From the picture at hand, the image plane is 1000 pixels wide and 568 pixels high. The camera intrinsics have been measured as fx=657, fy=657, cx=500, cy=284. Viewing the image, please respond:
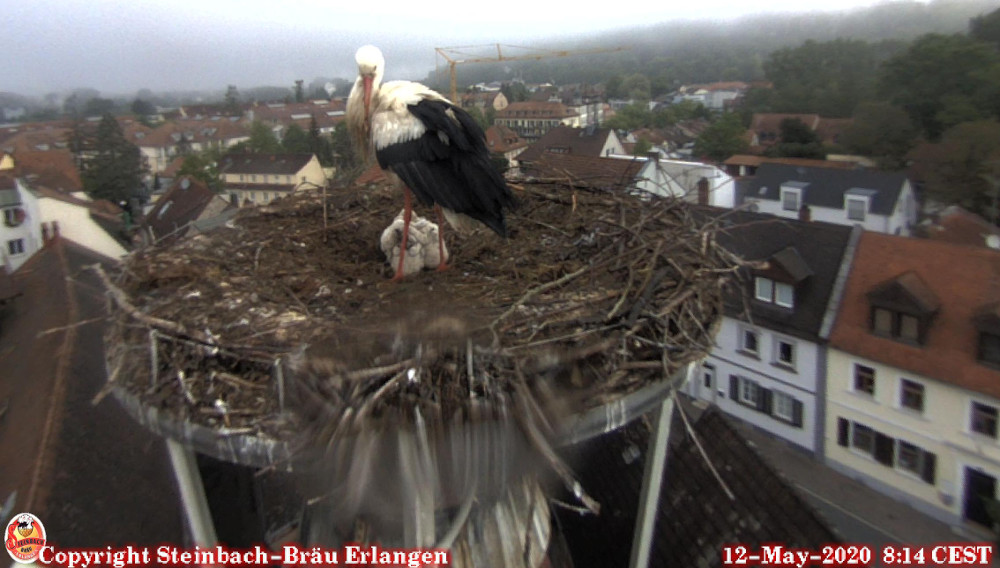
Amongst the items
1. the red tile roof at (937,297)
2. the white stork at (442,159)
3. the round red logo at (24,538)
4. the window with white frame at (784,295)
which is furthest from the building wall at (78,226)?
the red tile roof at (937,297)

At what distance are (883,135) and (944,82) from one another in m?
4.98

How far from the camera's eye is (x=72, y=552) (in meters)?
3.34

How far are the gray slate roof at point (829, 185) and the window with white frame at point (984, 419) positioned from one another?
9.46 m

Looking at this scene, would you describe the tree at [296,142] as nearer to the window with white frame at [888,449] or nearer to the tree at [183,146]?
the tree at [183,146]

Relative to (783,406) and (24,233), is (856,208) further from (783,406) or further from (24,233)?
(24,233)

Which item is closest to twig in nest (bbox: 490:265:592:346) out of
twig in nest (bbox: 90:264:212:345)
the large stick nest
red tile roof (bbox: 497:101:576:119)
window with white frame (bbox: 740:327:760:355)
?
the large stick nest

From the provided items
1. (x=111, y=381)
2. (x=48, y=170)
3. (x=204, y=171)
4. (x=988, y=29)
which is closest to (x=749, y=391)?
(x=111, y=381)

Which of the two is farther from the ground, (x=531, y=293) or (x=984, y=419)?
(x=531, y=293)

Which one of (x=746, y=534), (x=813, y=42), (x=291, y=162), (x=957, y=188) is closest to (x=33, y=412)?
(x=746, y=534)

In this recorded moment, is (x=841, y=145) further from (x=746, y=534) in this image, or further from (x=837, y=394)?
(x=746, y=534)

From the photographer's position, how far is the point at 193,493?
226 cm

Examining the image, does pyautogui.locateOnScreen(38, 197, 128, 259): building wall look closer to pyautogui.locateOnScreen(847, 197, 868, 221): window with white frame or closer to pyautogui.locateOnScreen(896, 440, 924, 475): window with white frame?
pyautogui.locateOnScreen(896, 440, 924, 475): window with white frame

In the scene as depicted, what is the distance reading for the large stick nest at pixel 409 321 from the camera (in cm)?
171

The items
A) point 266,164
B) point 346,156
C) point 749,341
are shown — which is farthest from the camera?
point 266,164
